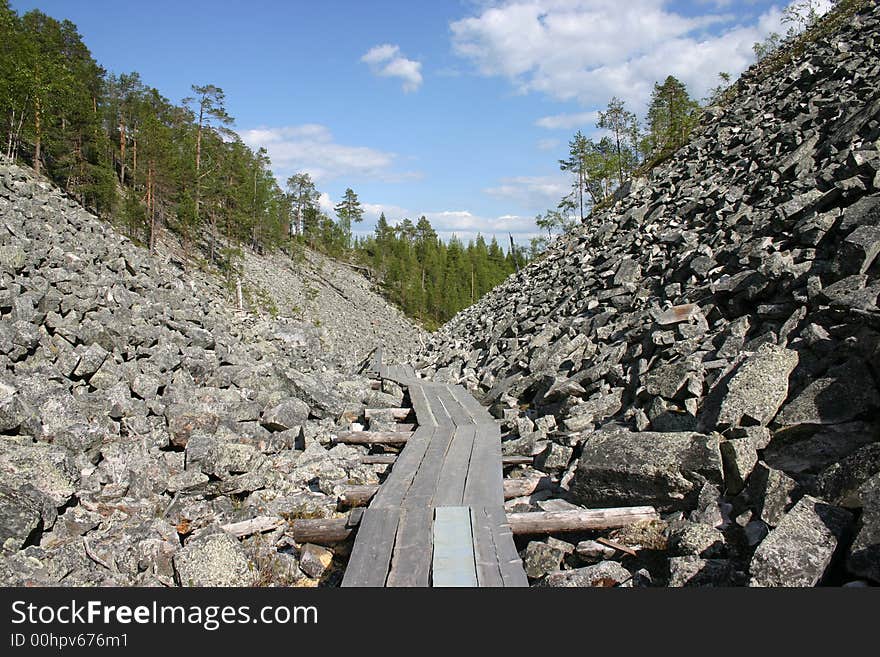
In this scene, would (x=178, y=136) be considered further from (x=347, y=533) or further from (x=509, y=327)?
(x=347, y=533)

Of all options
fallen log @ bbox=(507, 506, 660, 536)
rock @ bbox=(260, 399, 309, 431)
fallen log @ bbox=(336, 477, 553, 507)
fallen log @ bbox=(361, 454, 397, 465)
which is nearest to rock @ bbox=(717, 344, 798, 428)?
fallen log @ bbox=(507, 506, 660, 536)

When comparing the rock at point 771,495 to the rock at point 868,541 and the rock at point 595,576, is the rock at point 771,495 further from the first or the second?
the rock at point 595,576

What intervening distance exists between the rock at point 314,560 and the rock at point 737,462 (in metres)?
4.20

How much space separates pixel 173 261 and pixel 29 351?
2583cm

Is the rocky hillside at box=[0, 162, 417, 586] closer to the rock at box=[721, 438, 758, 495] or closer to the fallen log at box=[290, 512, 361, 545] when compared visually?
the fallen log at box=[290, 512, 361, 545]

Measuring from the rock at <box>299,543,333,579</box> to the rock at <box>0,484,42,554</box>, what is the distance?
2.63 meters

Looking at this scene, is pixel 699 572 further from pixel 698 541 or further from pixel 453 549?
pixel 453 549

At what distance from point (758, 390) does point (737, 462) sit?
1158mm

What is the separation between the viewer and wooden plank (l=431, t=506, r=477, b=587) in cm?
464

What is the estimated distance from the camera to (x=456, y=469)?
7.59m

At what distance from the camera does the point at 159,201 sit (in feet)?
121

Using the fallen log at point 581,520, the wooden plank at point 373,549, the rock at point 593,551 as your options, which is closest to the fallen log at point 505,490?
the wooden plank at point 373,549

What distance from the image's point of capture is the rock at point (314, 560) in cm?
552

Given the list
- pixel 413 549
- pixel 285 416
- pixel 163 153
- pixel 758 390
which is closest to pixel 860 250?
pixel 758 390
